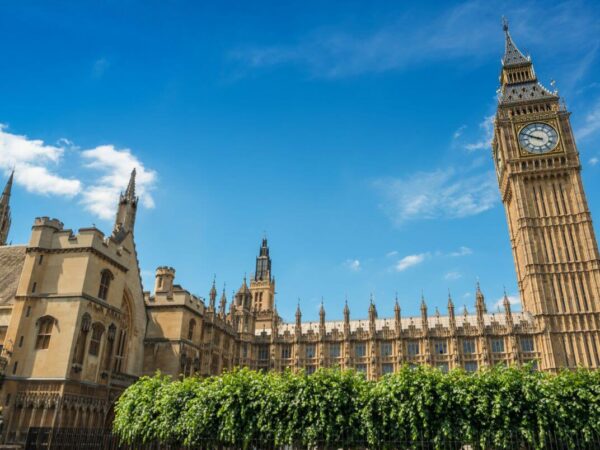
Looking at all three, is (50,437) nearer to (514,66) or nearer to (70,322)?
(70,322)

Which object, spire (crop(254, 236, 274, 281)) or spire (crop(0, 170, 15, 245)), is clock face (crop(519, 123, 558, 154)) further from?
spire (crop(0, 170, 15, 245))

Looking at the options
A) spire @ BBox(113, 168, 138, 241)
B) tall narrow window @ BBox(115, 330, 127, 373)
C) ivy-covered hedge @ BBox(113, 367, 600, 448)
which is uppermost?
spire @ BBox(113, 168, 138, 241)

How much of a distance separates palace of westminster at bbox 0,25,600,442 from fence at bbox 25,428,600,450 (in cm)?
427

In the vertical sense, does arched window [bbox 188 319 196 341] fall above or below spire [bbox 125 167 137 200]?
below

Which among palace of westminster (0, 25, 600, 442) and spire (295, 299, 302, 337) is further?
spire (295, 299, 302, 337)

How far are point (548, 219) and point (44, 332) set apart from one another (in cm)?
5723

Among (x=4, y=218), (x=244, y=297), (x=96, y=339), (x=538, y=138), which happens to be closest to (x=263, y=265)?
(x=244, y=297)

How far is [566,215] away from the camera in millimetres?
58281

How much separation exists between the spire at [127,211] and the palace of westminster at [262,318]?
12 cm

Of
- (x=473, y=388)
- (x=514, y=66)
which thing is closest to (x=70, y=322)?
(x=473, y=388)

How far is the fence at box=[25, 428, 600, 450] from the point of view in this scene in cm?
1975

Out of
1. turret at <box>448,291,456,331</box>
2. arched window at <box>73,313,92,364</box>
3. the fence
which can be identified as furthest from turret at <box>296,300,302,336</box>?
the fence

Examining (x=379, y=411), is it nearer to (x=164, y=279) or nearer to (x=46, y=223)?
(x=46, y=223)

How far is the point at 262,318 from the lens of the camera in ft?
261
